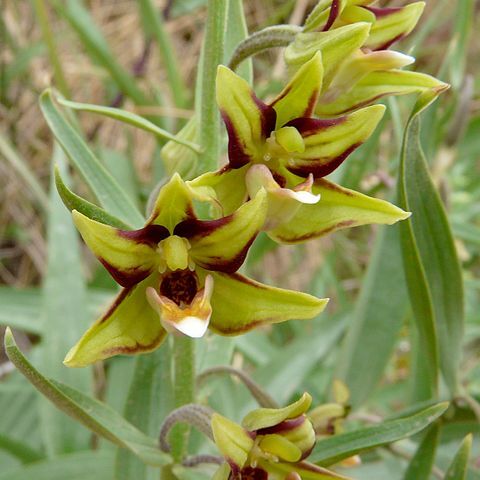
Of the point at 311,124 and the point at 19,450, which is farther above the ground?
the point at 311,124

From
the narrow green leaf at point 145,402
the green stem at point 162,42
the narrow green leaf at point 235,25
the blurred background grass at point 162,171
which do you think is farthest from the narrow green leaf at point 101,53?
the narrow green leaf at point 145,402

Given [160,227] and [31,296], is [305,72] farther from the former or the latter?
[31,296]

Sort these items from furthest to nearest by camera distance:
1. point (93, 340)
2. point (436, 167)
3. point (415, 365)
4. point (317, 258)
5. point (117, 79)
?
point (317, 258) < point (117, 79) < point (436, 167) < point (415, 365) < point (93, 340)

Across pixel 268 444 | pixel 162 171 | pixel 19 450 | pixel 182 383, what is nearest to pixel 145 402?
pixel 182 383

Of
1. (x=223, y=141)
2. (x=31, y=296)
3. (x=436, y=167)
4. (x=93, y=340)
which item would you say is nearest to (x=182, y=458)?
(x=93, y=340)

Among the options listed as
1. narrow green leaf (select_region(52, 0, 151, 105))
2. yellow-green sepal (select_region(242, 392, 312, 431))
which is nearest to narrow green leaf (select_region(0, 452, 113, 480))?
yellow-green sepal (select_region(242, 392, 312, 431))

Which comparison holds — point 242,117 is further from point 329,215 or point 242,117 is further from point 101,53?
point 101,53
